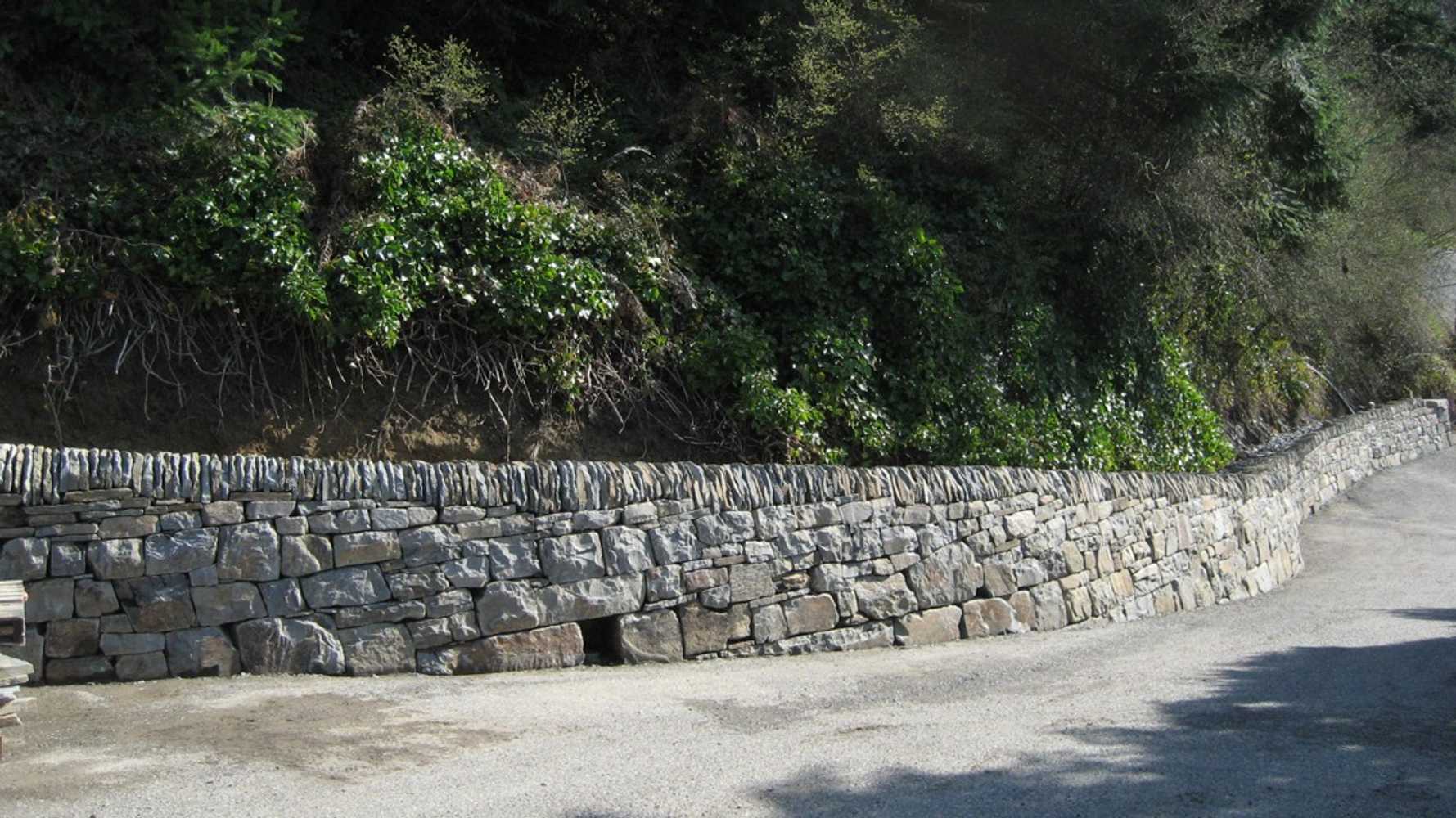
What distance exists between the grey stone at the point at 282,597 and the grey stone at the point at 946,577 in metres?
4.39

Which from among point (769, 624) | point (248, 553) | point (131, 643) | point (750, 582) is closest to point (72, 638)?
point (131, 643)

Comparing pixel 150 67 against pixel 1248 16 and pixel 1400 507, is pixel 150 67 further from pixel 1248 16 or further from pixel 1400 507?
pixel 1400 507

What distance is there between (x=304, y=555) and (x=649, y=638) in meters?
2.22

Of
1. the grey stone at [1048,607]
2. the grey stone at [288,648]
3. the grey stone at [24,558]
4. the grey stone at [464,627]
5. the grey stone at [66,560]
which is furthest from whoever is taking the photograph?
the grey stone at [1048,607]

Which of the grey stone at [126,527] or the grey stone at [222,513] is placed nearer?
the grey stone at [126,527]

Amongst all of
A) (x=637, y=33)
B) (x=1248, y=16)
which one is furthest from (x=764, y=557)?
(x=1248, y=16)

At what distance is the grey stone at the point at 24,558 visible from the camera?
6.59 m

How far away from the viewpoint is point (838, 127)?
12.6 meters

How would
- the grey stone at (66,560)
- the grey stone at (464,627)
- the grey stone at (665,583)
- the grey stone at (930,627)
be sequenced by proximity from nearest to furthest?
the grey stone at (66,560) → the grey stone at (464,627) → the grey stone at (665,583) → the grey stone at (930,627)

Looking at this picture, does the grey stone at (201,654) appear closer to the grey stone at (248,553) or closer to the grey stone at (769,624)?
the grey stone at (248,553)

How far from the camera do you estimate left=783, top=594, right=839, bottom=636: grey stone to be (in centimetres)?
888

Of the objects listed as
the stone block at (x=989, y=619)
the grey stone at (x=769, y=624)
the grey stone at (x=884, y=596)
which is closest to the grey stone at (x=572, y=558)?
the grey stone at (x=769, y=624)

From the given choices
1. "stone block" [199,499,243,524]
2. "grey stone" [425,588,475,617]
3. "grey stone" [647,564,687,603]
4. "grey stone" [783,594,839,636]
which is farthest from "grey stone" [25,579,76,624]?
"grey stone" [783,594,839,636]

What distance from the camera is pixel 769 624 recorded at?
8.78m
